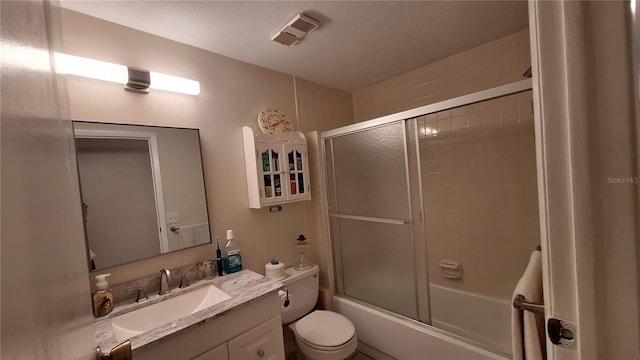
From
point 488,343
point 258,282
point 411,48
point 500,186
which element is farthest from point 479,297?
point 411,48

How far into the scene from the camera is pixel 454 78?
195 cm

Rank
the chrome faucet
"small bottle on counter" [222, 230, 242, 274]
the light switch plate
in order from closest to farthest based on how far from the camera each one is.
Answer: the chrome faucet, the light switch plate, "small bottle on counter" [222, 230, 242, 274]

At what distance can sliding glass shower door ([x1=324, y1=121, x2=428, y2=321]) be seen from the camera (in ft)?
5.68

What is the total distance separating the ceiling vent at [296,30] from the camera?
1324 mm

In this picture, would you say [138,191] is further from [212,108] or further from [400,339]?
[400,339]

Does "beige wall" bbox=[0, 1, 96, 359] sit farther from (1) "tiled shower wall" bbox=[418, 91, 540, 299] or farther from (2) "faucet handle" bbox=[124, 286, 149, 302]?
(1) "tiled shower wall" bbox=[418, 91, 540, 299]

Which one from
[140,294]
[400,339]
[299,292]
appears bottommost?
[400,339]

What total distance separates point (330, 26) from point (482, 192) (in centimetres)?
161

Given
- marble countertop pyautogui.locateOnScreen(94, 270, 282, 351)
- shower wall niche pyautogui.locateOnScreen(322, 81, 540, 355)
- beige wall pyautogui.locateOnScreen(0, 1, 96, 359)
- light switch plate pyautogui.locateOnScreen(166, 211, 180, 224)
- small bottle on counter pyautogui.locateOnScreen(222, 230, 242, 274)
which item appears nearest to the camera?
beige wall pyautogui.locateOnScreen(0, 1, 96, 359)

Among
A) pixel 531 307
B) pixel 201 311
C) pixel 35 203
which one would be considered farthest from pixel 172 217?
pixel 531 307

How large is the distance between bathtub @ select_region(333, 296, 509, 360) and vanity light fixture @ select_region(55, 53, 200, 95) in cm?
192

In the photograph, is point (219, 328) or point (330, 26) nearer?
point (219, 328)

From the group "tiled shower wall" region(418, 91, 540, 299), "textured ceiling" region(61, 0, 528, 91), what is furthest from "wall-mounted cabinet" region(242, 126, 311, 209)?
"tiled shower wall" region(418, 91, 540, 299)

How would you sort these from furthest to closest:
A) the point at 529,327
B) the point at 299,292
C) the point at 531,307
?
1. the point at 299,292
2. the point at 529,327
3. the point at 531,307
